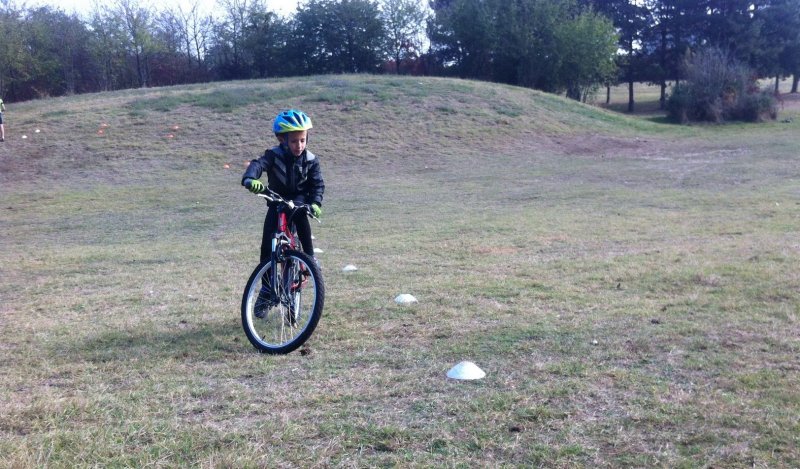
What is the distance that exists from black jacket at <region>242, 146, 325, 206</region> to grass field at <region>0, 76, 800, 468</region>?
3.47 ft

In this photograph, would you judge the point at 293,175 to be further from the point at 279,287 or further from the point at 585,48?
the point at 585,48

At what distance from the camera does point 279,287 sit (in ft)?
18.1

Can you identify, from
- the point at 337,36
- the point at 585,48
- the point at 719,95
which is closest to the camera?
the point at 719,95

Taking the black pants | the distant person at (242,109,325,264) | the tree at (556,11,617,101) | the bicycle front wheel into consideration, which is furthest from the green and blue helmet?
the tree at (556,11,617,101)

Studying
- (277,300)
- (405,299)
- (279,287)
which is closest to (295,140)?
(279,287)

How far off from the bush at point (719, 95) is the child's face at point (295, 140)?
115ft

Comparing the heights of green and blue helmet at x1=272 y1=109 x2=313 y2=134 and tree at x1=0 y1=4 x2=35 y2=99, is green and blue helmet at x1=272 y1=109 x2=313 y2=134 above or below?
below

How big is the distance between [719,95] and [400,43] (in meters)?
21.7

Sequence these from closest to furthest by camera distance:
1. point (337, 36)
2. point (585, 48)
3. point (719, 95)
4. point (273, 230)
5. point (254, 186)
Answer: point (254, 186) → point (273, 230) → point (719, 95) → point (585, 48) → point (337, 36)

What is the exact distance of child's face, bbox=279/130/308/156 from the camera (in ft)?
18.7

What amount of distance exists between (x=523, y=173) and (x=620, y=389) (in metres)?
17.3

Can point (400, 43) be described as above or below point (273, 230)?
above

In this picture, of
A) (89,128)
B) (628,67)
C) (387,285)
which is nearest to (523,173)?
(387,285)

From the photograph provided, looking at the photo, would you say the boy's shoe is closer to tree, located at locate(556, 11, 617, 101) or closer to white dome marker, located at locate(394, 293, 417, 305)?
white dome marker, located at locate(394, 293, 417, 305)
